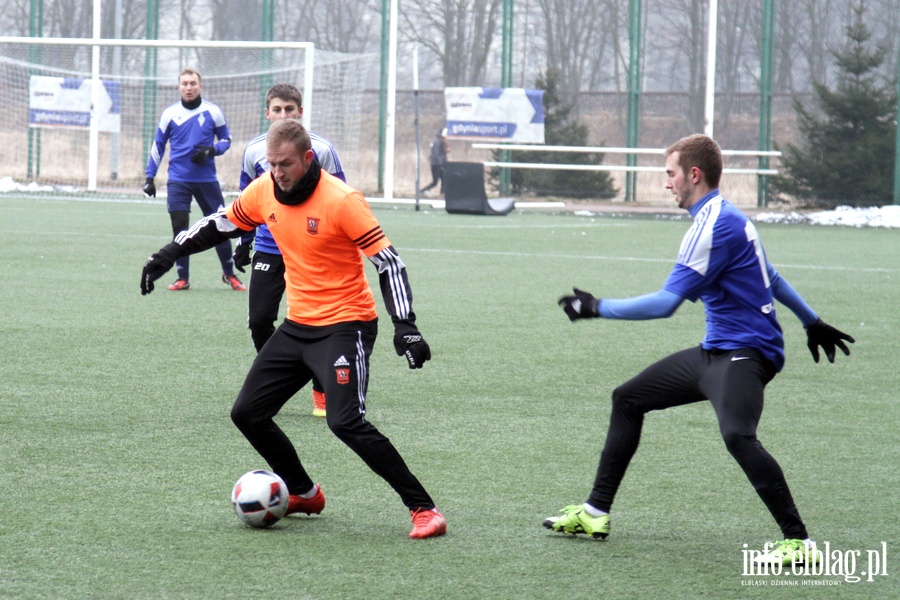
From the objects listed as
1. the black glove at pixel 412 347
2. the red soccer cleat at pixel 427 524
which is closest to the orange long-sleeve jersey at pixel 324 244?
the black glove at pixel 412 347

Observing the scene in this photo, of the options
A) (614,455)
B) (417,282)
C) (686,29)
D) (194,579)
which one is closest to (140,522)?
(194,579)

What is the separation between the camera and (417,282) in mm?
13328

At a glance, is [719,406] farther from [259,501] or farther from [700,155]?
[259,501]

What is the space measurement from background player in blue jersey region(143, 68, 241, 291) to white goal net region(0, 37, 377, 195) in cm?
1402

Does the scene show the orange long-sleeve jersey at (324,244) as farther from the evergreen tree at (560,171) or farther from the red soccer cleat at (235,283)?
the evergreen tree at (560,171)

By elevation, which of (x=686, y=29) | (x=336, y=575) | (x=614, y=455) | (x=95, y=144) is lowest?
(x=336, y=575)

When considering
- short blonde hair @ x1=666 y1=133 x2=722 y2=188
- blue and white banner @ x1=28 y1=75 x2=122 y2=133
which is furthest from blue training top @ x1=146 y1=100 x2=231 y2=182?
blue and white banner @ x1=28 y1=75 x2=122 y2=133

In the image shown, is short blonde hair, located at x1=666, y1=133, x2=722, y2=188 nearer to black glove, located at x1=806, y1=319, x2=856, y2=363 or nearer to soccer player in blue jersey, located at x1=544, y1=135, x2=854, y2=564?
soccer player in blue jersey, located at x1=544, y1=135, x2=854, y2=564

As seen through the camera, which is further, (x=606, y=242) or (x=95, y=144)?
(x=95, y=144)

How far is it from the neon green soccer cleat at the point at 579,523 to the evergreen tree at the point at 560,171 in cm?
2403

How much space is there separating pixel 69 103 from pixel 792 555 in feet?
86.0

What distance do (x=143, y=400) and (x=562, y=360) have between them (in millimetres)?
3004

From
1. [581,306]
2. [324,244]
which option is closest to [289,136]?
[324,244]

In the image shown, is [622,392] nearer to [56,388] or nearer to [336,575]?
[336,575]
